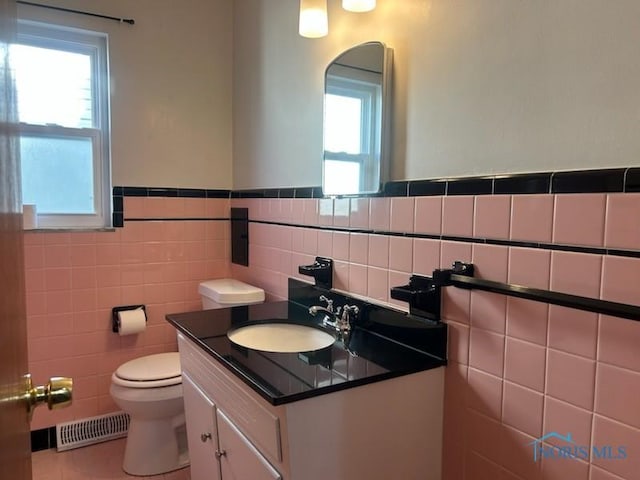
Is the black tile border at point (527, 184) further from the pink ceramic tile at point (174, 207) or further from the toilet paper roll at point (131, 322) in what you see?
the toilet paper roll at point (131, 322)

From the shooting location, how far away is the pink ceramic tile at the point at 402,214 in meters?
1.40

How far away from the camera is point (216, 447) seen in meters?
1.51

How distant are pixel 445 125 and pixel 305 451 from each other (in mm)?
950

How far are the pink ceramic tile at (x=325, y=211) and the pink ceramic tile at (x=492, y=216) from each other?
0.70 metres

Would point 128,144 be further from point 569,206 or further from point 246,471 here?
point 569,206

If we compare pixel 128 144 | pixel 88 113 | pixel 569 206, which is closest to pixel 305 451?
pixel 569 206

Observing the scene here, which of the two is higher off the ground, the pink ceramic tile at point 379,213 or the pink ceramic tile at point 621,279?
the pink ceramic tile at point 379,213

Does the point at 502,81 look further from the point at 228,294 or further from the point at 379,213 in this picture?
the point at 228,294

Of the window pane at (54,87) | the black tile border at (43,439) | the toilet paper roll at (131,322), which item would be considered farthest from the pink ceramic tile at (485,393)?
the window pane at (54,87)

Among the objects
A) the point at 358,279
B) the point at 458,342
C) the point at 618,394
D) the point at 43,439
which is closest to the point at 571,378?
the point at 618,394

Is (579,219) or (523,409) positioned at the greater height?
(579,219)

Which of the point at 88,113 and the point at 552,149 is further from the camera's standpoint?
the point at 88,113

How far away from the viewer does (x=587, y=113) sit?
3.15 feet

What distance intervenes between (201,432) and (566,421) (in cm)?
120
